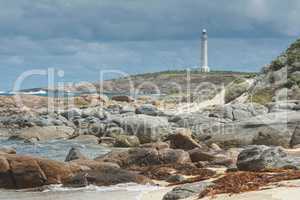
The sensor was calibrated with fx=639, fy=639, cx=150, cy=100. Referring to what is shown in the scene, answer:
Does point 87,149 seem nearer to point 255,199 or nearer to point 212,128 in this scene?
point 212,128

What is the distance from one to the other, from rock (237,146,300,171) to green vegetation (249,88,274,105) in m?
31.2

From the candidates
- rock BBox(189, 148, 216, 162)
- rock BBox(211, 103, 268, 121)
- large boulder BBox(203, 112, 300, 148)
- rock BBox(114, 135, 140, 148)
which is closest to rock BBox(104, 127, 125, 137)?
rock BBox(114, 135, 140, 148)

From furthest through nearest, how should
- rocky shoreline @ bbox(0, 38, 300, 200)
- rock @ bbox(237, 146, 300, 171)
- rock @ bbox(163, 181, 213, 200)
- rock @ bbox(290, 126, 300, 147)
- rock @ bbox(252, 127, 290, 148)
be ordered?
1. rock @ bbox(252, 127, 290, 148)
2. rock @ bbox(290, 126, 300, 147)
3. rock @ bbox(237, 146, 300, 171)
4. rocky shoreline @ bbox(0, 38, 300, 200)
5. rock @ bbox(163, 181, 213, 200)

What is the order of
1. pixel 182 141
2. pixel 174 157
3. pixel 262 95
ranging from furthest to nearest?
pixel 262 95, pixel 182 141, pixel 174 157

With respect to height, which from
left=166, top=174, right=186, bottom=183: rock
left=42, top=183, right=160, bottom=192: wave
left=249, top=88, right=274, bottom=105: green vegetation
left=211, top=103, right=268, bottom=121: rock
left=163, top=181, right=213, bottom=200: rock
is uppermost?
left=249, top=88, right=274, bottom=105: green vegetation

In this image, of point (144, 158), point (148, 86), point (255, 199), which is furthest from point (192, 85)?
point (255, 199)

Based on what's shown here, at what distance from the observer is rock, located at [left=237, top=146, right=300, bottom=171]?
16.3 metres

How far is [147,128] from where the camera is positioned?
104ft

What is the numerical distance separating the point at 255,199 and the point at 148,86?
177335 mm

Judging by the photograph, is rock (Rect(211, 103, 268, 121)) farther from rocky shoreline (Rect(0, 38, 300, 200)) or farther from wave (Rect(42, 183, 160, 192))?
wave (Rect(42, 183, 160, 192))

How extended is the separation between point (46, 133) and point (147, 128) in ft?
36.3

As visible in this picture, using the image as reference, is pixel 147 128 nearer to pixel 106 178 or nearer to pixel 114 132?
pixel 114 132

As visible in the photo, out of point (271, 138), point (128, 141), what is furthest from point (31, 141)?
point (271, 138)

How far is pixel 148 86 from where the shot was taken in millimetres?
188625
